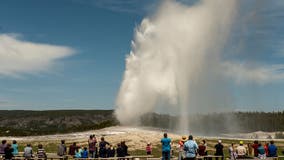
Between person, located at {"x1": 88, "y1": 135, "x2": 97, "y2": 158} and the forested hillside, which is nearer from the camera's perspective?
person, located at {"x1": 88, "y1": 135, "x2": 97, "y2": 158}

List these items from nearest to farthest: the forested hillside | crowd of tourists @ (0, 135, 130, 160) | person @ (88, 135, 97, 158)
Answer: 1. crowd of tourists @ (0, 135, 130, 160)
2. person @ (88, 135, 97, 158)
3. the forested hillside

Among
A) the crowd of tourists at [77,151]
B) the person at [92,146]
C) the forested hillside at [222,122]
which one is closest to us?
the crowd of tourists at [77,151]

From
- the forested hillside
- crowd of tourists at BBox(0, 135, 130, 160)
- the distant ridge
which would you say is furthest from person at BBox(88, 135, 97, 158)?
the distant ridge

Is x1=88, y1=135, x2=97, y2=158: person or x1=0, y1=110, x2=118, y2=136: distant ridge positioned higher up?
x1=0, y1=110, x2=118, y2=136: distant ridge

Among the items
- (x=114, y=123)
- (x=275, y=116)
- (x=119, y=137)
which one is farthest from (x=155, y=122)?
(x=275, y=116)

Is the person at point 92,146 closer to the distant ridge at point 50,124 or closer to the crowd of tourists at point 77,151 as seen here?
the crowd of tourists at point 77,151

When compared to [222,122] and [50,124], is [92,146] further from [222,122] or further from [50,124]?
[50,124]

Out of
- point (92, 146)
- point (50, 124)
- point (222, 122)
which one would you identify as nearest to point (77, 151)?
point (92, 146)

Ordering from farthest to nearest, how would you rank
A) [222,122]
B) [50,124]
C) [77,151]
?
[50,124]
[222,122]
[77,151]

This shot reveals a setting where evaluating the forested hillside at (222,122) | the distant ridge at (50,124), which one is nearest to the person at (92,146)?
the forested hillside at (222,122)

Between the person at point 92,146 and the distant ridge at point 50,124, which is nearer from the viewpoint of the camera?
the person at point 92,146

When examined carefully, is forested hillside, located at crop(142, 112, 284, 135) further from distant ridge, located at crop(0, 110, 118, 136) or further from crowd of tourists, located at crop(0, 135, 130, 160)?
crowd of tourists, located at crop(0, 135, 130, 160)

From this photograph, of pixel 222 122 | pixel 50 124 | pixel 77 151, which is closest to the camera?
pixel 77 151

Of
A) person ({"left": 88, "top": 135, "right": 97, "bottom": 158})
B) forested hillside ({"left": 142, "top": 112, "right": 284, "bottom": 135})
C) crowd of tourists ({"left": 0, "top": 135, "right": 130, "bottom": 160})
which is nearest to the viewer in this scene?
crowd of tourists ({"left": 0, "top": 135, "right": 130, "bottom": 160})
